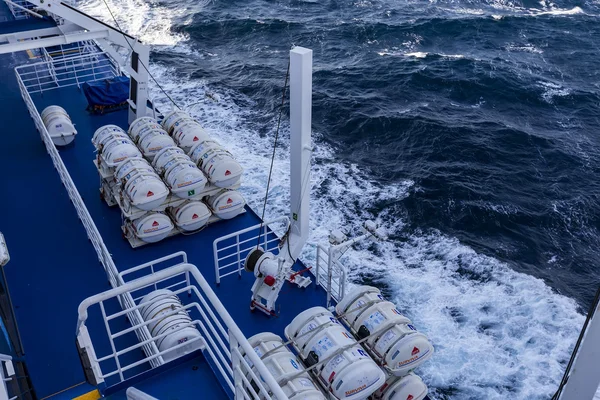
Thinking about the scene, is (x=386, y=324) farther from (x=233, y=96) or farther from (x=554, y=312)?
(x=233, y=96)

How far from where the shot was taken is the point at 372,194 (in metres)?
18.8

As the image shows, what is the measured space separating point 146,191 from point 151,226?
911 mm

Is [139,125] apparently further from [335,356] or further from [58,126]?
[335,356]

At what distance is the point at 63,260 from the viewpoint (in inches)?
452

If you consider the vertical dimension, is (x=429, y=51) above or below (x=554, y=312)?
above

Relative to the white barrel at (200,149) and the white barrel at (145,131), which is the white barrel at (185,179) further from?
the white barrel at (145,131)

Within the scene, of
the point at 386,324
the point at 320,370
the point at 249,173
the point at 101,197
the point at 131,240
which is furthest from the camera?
the point at 249,173

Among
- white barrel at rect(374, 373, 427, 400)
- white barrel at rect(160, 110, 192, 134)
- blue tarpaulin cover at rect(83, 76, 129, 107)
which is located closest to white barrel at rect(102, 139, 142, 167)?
white barrel at rect(160, 110, 192, 134)

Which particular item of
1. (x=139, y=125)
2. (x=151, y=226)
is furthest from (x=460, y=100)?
(x=151, y=226)

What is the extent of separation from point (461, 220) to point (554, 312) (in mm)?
4436

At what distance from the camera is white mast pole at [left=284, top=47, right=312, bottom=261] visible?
26.0 feet

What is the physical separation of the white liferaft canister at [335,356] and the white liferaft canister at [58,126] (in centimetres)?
985

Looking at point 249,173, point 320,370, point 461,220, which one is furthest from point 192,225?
point 461,220

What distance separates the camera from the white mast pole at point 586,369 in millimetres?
5004
